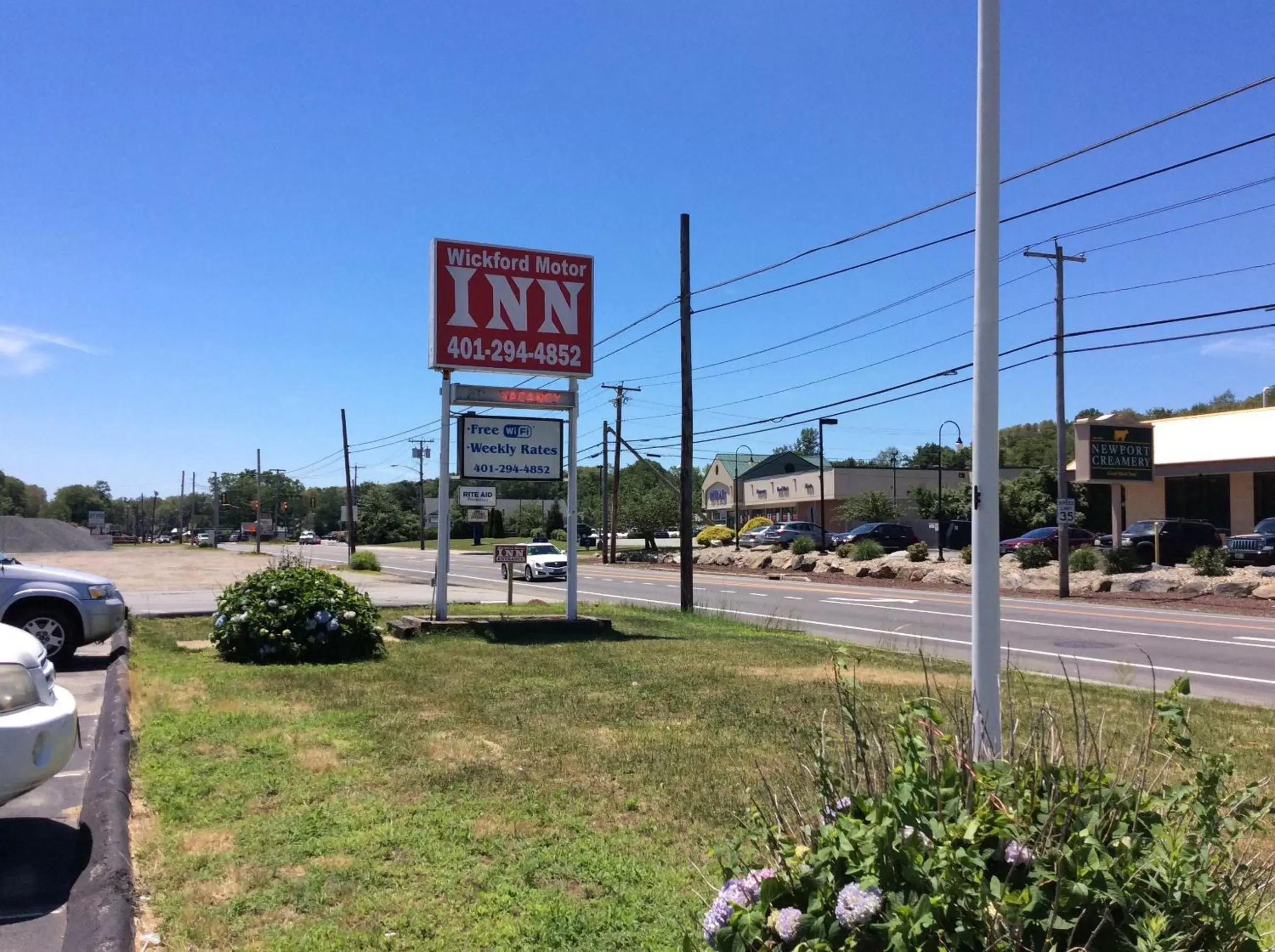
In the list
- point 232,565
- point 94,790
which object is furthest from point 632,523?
point 94,790

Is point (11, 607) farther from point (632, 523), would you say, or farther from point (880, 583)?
point (632, 523)

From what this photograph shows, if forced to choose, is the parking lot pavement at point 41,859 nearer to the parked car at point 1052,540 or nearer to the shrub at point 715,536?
the parked car at point 1052,540

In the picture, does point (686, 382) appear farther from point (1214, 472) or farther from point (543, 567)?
point (1214, 472)

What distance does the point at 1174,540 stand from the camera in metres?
33.9

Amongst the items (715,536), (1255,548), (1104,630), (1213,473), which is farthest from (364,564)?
(1213,473)

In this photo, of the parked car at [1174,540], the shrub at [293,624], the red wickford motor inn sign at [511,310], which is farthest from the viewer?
the parked car at [1174,540]

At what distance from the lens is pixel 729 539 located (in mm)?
67875

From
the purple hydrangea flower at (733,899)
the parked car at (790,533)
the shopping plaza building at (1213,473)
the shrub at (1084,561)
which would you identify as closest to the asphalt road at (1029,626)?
the purple hydrangea flower at (733,899)

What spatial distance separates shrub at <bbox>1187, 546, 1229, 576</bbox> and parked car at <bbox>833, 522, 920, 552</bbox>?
17.9 m

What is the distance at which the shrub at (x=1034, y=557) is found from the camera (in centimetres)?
3312

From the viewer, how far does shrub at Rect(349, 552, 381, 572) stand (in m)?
41.8

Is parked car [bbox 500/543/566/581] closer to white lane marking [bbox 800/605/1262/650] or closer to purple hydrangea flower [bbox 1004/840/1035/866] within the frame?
white lane marking [bbox 800/605/1262/650]

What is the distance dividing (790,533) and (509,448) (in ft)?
133

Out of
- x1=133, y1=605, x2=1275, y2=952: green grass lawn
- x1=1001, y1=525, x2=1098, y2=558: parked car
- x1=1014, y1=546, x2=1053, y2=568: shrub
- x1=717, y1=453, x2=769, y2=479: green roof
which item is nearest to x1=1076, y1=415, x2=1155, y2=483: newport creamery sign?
x1=1014, y1=546, x2=1053, y2=568: shrub
